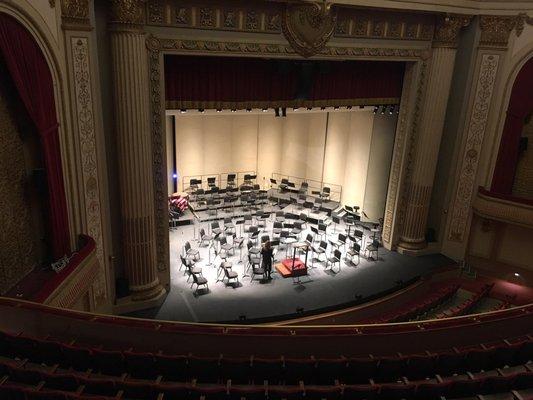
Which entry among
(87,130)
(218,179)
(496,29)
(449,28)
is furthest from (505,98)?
(87,130)

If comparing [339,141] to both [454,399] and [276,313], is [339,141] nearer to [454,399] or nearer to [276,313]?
[276,313]

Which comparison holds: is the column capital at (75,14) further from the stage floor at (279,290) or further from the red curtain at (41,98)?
the stage floor at (279,290)

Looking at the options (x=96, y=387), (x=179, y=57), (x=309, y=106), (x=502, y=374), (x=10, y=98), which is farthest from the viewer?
(x=309, y=106)

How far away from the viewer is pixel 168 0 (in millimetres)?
8383

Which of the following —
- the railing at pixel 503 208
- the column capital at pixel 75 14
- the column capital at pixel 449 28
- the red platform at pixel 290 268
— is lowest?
the red platform at pixel 290 268

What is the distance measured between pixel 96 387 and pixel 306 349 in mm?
2360

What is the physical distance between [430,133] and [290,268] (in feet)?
16.5

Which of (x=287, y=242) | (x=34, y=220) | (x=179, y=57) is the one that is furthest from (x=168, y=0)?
(x=287, y=242)

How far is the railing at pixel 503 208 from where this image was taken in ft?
36.5

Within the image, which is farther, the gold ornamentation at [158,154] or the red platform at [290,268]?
the red platform at [290,268]

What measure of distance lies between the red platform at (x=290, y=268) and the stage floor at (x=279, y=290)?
0.46 feet

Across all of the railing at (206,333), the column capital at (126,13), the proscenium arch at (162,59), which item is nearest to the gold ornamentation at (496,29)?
the proscenium arch at (162,59)

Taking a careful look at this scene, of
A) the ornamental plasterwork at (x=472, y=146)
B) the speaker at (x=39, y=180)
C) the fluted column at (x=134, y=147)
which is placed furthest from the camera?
the ornamental plasterwork at (x=472, y=146)

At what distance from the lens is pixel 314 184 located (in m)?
16.9
